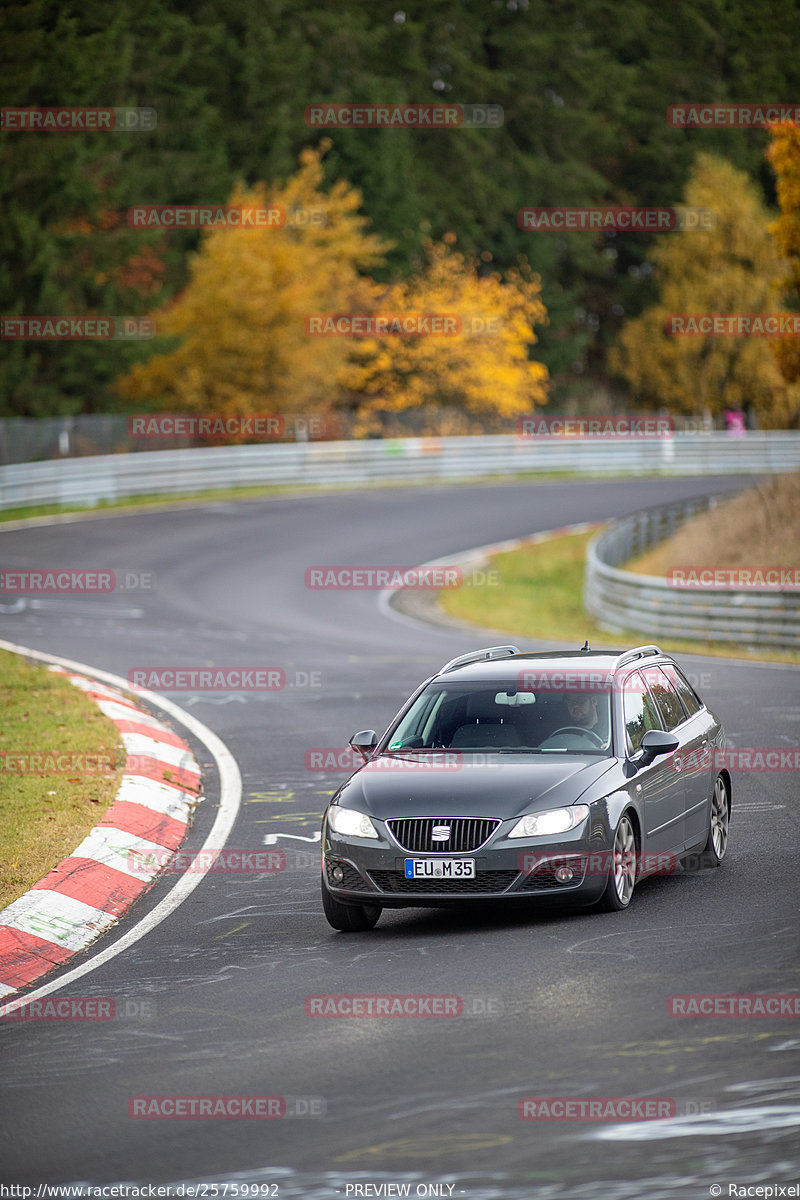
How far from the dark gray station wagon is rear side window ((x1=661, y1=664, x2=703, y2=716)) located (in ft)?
0.28

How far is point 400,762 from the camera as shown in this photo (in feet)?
32.2

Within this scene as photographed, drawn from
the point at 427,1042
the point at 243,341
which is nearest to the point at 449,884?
the point at 427,1042

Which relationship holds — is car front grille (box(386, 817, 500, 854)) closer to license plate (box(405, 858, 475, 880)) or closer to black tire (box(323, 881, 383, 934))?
license plate (box(405, 858, 475, 880))

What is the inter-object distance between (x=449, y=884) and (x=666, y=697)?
273 centimetres

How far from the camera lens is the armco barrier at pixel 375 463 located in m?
41.8

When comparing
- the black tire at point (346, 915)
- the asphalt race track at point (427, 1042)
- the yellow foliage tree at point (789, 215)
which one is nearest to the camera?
the asphalt race track at point (427, 1042)

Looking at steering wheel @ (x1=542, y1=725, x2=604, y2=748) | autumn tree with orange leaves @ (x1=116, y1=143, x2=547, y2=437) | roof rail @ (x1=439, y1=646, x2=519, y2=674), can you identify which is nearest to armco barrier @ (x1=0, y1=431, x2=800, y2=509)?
autumn tree with orange leaves @ (x1=116, y1=143, x2=547, y2=437)

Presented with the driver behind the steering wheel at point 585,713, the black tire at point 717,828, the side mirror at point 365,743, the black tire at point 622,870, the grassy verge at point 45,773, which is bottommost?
the grassy verge at point 45,773

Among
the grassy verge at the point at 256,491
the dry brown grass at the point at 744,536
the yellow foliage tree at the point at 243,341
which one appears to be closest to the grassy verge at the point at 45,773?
the dry brown grass at the point at 744,536

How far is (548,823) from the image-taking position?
29.5 feet

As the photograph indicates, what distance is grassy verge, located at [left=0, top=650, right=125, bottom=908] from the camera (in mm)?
11125

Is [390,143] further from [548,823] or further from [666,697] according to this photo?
[548,823]

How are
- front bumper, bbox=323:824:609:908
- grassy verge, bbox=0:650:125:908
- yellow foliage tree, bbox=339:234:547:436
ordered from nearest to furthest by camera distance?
1. front bumper, bbox=323:824:609:908
2. grassy verge, bbox=0:650:125:908
3. yellow foliage tree, bbox=339:234:547:436

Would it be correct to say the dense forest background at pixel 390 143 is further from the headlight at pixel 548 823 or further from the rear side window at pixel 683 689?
the headlight at pixel 548 823
